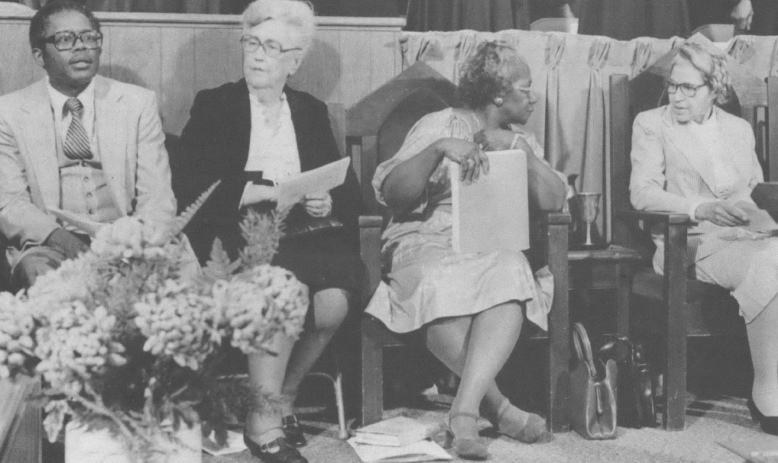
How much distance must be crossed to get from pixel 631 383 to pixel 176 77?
1.86m

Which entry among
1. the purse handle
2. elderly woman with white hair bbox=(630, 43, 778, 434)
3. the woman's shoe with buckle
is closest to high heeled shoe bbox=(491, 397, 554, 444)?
the purse handle

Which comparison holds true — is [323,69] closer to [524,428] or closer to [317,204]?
[317,204]

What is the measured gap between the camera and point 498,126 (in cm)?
320

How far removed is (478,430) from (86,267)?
1.79 metres

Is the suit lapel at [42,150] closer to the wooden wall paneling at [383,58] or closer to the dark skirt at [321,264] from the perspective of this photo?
the dark skirt at [321,264]

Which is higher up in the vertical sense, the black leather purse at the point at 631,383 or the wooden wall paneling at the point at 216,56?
the wooden wall paneling at the point at 216,56

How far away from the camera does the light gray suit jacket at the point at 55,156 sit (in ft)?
9.16

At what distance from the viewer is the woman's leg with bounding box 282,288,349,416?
2865 mm

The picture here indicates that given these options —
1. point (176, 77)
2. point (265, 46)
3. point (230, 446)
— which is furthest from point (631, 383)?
point (176, 77)

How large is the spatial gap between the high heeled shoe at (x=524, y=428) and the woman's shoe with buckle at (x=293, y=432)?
0.58 meters

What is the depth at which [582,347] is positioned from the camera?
9.86 ft

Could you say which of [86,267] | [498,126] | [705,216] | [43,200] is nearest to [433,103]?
[498,126]

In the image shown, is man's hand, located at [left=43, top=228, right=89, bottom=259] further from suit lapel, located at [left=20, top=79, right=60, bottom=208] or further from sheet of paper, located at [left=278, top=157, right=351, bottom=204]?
A: sheet of paper, located at [left=278, top=157, right=351, bottom=204]

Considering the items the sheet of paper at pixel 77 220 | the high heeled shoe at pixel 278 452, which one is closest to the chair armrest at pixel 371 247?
the high heeled shoe at pixel 278 452
